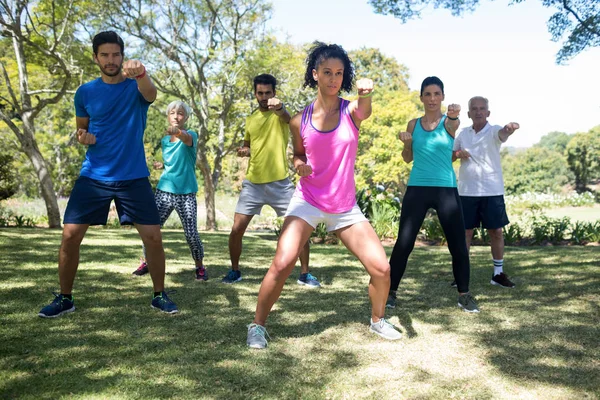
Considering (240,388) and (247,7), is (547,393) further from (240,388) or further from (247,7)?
(247,7)

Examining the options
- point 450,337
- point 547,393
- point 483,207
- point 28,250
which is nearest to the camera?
point 547,393

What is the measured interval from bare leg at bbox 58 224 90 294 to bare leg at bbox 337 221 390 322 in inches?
78.5

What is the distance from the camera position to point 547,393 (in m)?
2.86

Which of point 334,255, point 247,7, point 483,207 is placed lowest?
point 334,255

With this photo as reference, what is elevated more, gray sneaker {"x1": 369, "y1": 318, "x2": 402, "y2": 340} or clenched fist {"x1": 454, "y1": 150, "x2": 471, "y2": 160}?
clenched fist {"x1": 454, "y1": 150, "x2": 471, "y2": 160}

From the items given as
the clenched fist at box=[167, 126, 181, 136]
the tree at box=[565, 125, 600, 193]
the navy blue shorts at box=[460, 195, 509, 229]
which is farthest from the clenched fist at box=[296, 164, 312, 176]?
the tree at box=[565, 125, 600, 193]

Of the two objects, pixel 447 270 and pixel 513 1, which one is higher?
pixel 513 1

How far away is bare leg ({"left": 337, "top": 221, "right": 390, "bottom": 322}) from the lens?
3.65m

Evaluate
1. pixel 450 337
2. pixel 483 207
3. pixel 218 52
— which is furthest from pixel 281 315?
pixel 218 52

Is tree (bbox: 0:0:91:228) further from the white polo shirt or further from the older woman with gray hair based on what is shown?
the white polo shirt

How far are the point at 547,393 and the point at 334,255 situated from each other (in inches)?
205

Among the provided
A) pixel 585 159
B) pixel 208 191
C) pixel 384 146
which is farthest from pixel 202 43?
pixel 585 159

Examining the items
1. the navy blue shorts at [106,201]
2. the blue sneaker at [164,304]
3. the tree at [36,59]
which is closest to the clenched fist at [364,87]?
the navy blue shorts at [106,201]

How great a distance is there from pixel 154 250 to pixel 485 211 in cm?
334
